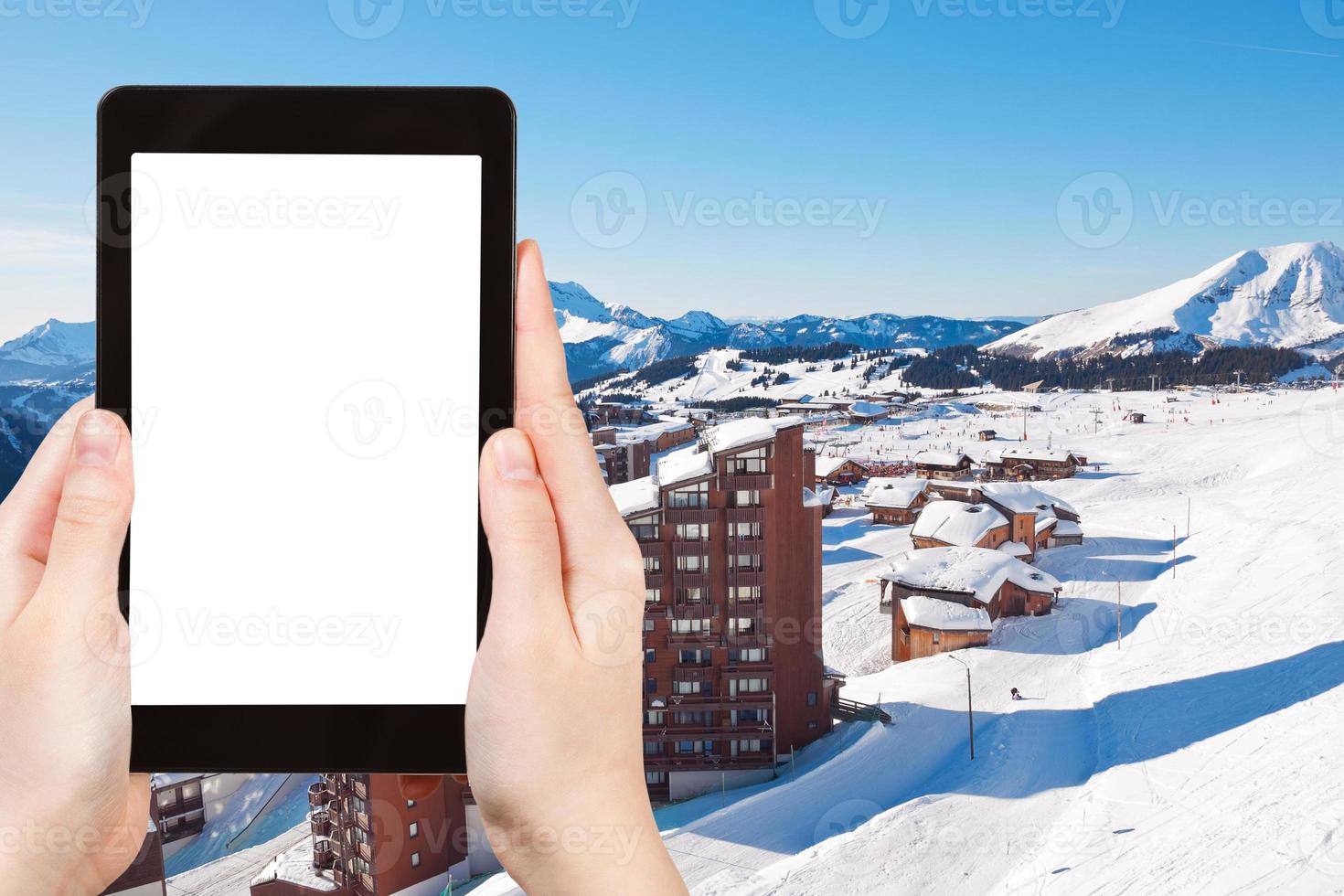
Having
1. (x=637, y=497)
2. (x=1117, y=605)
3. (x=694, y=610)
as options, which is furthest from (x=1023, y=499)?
(x=637, y=497)

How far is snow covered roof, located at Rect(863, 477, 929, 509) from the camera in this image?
2650cm

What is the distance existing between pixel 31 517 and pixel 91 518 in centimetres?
15

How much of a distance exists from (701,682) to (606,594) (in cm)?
1081

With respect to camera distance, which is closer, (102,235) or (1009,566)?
(102,235)

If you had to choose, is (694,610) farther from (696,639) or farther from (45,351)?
(45,351)

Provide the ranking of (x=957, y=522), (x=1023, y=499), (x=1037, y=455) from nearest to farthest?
1. (x=957, y=522)
2. (x=1023, y=499)
3. (x=1037, y=455)

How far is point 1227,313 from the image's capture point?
170 m

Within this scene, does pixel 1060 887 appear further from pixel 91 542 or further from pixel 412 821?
pixel 91 542

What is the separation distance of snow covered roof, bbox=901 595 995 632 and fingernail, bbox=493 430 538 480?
1598 cm

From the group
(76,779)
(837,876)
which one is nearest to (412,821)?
(837,876)

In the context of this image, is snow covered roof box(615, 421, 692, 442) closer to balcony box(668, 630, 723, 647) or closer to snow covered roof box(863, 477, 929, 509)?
snow covered roof box(863, 477, 929, 509)

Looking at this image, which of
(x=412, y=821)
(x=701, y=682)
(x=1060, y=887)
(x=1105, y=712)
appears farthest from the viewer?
(x=1105, y=712)

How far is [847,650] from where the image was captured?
16.2 m

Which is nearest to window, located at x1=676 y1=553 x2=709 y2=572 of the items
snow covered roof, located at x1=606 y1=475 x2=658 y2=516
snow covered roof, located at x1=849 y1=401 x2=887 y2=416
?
snow covered roof, located at x1=606 y1=475 x2=658 y2=516
